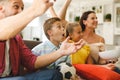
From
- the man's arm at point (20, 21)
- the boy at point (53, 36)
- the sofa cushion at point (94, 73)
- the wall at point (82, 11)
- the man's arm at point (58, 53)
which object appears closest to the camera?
the man's arm at point (20, 21)

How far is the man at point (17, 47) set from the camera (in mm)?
989

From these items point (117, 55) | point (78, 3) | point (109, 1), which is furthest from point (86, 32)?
point (78, 3)

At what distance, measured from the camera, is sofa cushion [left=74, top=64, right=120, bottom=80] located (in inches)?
58.9

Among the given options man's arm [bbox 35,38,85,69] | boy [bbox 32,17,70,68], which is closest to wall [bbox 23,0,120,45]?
boy [bbox 32,17,70,68]

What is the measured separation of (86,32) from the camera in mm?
2619

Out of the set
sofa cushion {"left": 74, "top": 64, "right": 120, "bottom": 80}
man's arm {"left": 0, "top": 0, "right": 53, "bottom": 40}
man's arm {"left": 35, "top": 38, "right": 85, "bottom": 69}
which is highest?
man's arm {"left": 0, "top": 0, "right": 53, "bottom": 40}

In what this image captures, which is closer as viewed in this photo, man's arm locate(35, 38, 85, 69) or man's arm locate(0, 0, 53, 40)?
man's arm locate(0, 0, 53, 40)

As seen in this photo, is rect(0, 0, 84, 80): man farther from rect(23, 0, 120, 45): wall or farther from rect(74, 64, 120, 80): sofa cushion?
rect(23, 0, 120, 45): wall

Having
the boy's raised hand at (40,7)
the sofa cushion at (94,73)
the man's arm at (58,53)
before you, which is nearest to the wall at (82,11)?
the sofa cushion at (94,73)

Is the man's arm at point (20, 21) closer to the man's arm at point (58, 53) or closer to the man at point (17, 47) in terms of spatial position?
the man at point (17, 47)

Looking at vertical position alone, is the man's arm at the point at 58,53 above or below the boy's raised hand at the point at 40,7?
below

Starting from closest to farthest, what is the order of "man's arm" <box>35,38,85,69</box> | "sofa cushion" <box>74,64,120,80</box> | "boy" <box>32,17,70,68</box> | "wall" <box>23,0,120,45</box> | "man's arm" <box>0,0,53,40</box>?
"man's arm" <box>0,0,53,40</box>
"man's arm" <box>35,38,85,69</box>
"sofa cushion" <box>74,64,120,80</box>
"boy" <box>32,17,70,68</box>
"wall" <box>23,0,120,45</box>

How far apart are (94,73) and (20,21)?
28.9 inches

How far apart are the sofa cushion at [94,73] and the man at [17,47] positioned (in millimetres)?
227
